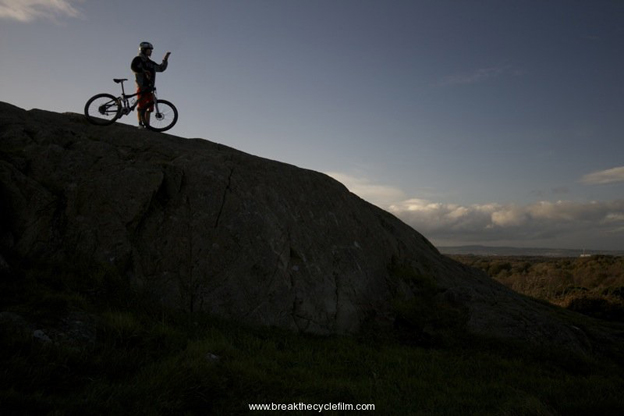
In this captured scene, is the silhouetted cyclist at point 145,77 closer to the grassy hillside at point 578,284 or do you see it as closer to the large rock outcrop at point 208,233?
the large rock outcrop at point 208,233

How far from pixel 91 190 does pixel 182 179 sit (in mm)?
2202

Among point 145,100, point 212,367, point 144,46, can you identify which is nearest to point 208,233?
point 212,367

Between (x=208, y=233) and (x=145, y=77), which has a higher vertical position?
(x=145, y=77)

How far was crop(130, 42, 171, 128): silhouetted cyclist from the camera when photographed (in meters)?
14.3

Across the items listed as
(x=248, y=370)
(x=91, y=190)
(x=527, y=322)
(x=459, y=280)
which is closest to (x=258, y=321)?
(x=248, y=370)

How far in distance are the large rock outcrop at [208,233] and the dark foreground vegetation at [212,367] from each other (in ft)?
2.50

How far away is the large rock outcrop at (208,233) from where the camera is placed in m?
9.24

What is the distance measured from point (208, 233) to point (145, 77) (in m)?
7.52

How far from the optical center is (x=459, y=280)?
631 inches

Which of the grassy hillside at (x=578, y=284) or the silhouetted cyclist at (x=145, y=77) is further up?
the silhouetted cyclist at (x=145, y=77)

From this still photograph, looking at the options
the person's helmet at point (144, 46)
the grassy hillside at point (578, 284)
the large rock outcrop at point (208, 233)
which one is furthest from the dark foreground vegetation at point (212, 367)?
the grassy hillside at point (578, 284)

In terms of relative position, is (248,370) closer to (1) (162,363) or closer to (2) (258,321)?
(1) (162,363)

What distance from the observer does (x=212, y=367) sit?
6492 mm

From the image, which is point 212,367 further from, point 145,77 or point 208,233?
point 145,77
